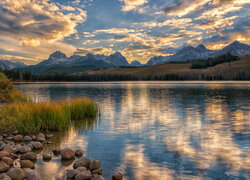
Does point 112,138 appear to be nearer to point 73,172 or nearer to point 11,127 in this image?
point 73,172

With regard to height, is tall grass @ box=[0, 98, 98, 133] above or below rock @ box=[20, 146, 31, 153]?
above

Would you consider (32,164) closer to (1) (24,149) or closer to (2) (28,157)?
(2) (28,157)

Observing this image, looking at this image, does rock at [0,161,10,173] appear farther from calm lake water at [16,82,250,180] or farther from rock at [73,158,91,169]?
rock at [73,158,91,169]

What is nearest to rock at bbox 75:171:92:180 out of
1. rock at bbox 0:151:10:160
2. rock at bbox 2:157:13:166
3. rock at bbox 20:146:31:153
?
rock at bbox 2:157:13:166

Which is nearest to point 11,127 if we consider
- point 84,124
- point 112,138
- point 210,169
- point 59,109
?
point 59,109

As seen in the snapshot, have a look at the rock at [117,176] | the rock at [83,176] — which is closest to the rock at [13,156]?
the rock at [83,176]

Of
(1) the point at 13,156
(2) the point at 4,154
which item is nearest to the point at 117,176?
(1) the point at 13,156

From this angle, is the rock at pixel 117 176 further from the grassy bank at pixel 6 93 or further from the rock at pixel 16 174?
the grassy bank at pixel 6 93

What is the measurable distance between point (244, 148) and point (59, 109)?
13409 mm

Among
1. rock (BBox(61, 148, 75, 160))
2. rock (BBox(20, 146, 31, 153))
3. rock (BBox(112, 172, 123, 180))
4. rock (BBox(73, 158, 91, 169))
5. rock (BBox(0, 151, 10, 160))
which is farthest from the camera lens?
rock (BBox(20, 146, 31, 153))

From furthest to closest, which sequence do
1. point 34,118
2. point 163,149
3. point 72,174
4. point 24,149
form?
point 34,118
point 163,149
point 24,149
point 72,174

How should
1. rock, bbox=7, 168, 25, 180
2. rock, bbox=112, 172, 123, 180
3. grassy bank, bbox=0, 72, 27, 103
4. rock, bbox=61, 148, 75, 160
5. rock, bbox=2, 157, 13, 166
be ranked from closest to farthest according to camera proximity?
rock, bbox=7, 168, 25, 180 → rock, bbox=112, 172, 123, 180 → rock, bbox=2, 157, 13, 166 → rock, bbox=61, 148, 75, 160 → grassy bank, bbox=0, 72, 27, 103

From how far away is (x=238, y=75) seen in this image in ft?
654

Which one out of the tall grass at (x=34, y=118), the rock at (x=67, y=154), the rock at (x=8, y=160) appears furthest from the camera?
the tall grass at (x=34, y=118)
